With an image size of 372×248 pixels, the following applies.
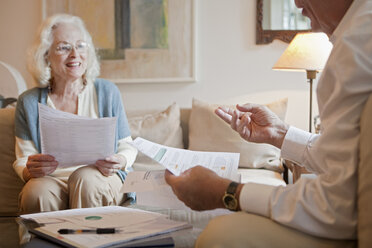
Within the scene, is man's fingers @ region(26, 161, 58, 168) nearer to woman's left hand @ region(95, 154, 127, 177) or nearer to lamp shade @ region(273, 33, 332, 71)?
woman's left hand @ region(95, 154, 127, 177)

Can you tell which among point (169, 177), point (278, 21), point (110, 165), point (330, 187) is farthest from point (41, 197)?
point (278, 21)

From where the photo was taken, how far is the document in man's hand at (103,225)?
113cm

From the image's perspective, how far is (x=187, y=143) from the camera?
3002 mm

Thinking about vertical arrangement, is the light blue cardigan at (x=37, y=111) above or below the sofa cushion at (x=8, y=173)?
above

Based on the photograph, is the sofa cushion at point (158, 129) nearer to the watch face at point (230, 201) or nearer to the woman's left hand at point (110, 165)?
the woman's left hand at point (110, 165)

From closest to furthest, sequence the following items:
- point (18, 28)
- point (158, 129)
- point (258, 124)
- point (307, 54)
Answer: point (258, 124), point (307, 54), point (158, 129), point (18, 28)

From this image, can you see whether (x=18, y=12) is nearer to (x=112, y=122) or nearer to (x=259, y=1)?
(x=259, y=1)

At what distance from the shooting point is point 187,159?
1419 mm

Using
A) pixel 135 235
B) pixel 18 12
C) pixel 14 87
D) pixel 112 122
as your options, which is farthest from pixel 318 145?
pixel 18 12

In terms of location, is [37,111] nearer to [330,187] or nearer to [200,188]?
[200,188]

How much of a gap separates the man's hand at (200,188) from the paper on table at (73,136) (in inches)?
26.7

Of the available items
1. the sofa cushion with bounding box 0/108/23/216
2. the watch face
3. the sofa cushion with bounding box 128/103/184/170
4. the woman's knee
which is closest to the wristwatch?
the watch face

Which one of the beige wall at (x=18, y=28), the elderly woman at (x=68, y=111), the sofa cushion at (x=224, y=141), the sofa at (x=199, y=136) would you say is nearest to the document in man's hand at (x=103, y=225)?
the elderly woman at (x=68, y=111)

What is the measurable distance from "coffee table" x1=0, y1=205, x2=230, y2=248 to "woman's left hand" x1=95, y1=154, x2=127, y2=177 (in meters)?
0.49
